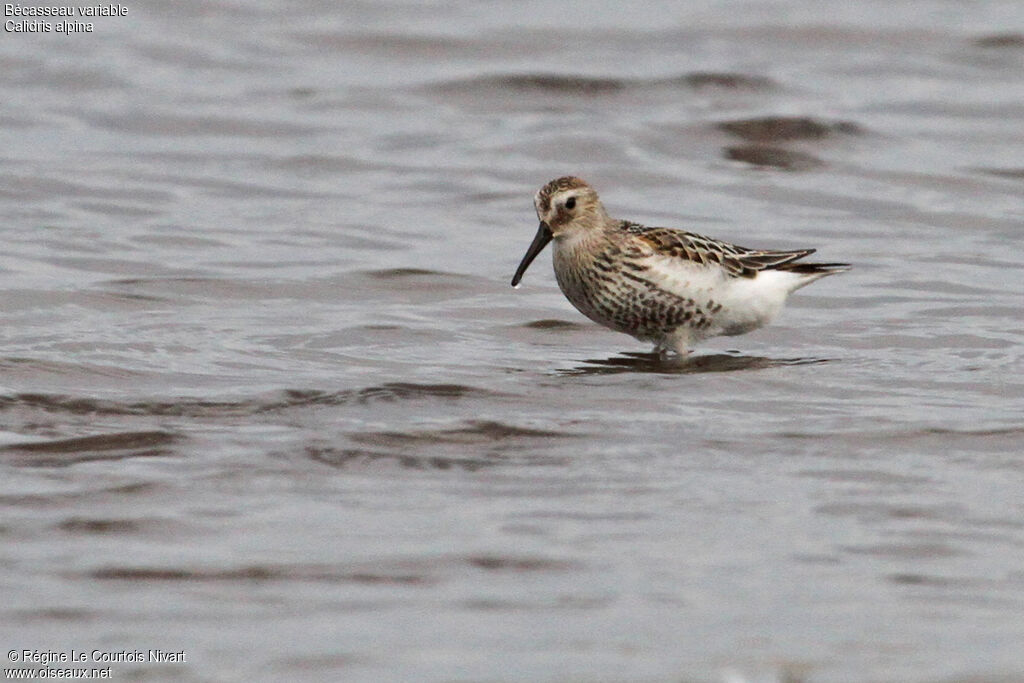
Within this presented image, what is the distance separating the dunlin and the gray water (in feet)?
0.78

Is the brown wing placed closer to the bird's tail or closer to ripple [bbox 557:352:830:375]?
the bird's tail

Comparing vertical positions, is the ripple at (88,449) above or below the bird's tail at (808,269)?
below

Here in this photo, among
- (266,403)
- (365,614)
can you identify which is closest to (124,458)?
(266,403)

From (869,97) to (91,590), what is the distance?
14346 mm

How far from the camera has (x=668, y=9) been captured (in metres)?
22.6

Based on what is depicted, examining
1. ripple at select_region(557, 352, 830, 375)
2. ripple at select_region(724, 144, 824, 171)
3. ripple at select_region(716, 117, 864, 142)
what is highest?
ripple at select_region(716, 117, 864, 142)

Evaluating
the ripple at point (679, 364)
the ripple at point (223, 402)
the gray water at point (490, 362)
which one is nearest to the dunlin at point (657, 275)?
the ripple at point (679, 364)

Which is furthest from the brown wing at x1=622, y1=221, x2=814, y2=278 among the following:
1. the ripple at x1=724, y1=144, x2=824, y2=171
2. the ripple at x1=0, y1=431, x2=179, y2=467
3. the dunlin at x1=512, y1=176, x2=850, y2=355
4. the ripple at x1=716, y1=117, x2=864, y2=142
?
the ripple at x1=716, y1=117, x2=864, y2=142

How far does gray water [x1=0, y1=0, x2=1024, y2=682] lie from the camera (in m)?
5.75

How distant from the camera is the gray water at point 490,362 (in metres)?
5.75

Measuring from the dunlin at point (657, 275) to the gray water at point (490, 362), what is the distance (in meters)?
0.24

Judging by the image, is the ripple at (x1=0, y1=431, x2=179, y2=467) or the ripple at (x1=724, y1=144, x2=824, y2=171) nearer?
the ripple at (x1=0, y1=431, x2=179, y2=467)

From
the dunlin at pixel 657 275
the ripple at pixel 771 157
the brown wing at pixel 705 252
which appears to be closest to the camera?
the dunlin at pixel 657 275

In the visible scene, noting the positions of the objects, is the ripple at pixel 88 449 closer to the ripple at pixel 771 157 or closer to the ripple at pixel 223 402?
the ripple at pixel 223 402
